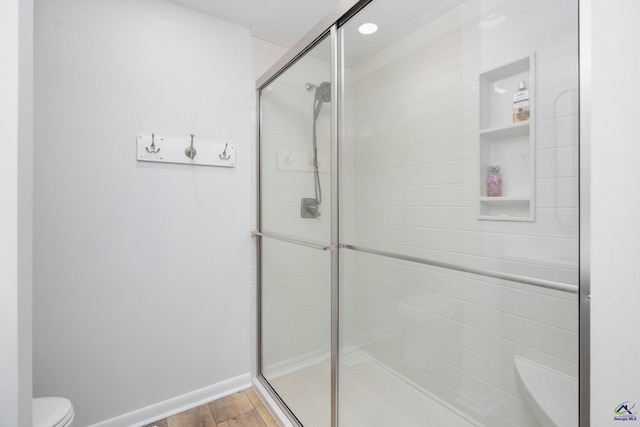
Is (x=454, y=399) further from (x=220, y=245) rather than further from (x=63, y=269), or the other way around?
(x=63, y=269)

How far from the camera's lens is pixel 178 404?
1670 millimetres

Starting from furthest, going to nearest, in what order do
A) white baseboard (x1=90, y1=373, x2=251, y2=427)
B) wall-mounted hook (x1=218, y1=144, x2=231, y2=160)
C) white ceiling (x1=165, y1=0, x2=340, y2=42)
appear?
wall-mounted hook (x1=218, y1=144, x2=231, y2=160), white ceiling (x1=165, y1=0, x2=340, y2=42), white baseboard (x1=90, y1=373, x2=251, y2=427)

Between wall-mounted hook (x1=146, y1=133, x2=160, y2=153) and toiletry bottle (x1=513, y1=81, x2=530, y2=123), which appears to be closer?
toiletry bottle (x1=513, y1=81, x2=530, y2=123)

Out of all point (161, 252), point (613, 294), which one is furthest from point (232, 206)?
point (613, 294)

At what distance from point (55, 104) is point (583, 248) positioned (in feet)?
6.56

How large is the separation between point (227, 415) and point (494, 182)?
1750mm

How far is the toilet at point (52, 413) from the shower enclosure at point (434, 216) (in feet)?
3.10

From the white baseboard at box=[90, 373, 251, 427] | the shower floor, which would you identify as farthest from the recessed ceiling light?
the white baseboard at box=[90, 373, 251, 427]

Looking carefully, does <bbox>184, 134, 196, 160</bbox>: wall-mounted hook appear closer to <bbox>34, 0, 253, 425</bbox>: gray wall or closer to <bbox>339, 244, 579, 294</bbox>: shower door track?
<bbox>34, 0, 253, 425</bbox>: gray wall

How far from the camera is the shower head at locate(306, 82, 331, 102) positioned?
1.32m

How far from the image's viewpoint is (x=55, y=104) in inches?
54.0

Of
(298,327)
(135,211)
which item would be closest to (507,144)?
(298,327)

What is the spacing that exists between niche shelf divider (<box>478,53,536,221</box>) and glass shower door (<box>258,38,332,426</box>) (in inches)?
24.3

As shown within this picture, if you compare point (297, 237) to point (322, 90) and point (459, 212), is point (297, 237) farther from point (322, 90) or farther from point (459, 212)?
point (459, 212)
